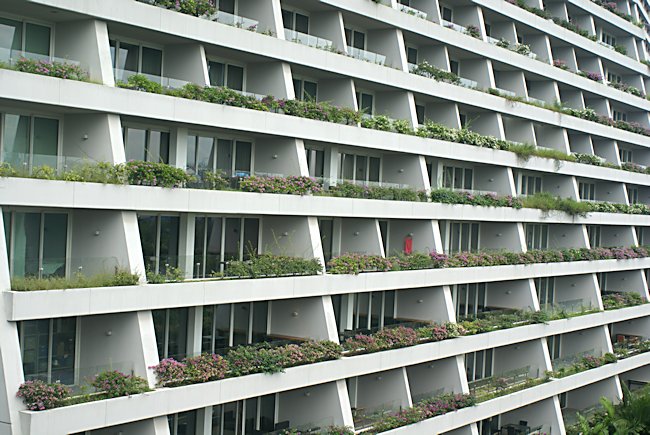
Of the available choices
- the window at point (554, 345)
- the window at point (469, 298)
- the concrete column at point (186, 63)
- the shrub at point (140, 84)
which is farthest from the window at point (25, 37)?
the window at point (554, 345)

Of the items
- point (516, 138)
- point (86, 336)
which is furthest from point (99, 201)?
point (516, 138)

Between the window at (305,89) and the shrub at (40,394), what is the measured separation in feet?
50.9

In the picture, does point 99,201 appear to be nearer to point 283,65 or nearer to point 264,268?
point 264,268

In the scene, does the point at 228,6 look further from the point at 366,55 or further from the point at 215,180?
the point at 215,180

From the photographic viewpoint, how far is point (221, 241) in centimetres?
2930

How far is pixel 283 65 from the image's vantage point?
3011cm

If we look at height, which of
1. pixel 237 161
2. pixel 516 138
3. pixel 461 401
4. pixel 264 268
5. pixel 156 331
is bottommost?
pixel 461 401

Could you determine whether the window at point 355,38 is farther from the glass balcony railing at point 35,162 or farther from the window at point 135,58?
the glass balcony railing at point 35,162

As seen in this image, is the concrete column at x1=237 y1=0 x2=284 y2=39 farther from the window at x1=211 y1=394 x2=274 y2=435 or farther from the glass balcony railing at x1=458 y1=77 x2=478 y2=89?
the glass balcony railing at x1=458 y1=77 x2=478 y2=89

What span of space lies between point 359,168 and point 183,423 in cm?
1348

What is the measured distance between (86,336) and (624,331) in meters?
41.9

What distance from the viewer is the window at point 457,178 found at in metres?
41.6

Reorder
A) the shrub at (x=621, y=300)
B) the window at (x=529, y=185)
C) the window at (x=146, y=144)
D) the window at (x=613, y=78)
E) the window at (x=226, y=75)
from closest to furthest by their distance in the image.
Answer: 1. the window at (x=146, y=144)
2. the window at (x=226, y=75)
3. the window at (x=529, y=185)
4. the shrub at (x=621, y=300)
5. the window at (x=613, y=78)

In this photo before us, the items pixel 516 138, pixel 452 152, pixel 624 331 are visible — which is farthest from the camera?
pixel 624 331
